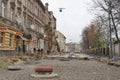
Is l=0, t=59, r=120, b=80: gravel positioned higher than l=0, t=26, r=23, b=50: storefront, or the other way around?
l=0, t=26, r=23, b=50: storefront

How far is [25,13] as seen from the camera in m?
51.8

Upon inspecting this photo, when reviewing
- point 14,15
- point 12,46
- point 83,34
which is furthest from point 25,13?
point 83,34

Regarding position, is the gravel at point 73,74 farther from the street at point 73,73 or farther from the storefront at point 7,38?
the storefront at point 7,38

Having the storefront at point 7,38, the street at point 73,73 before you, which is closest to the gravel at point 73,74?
the street at point 73,73

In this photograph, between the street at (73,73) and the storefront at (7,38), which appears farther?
the storefront at (7,38)

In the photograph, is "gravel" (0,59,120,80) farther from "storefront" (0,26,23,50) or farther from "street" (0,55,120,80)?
"storefront" (0,26,23,50)

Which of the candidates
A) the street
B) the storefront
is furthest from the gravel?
the storefront

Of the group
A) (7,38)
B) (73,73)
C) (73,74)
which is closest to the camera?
(73,74)

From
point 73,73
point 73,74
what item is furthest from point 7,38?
point 73,74

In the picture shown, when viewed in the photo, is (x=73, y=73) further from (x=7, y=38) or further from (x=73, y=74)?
(x=7, y=38)

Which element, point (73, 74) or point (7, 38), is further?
point (7, 38)

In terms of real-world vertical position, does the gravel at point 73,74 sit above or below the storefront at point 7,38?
below

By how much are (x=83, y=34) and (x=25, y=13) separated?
2769 inches

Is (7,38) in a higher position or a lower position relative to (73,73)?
higher
